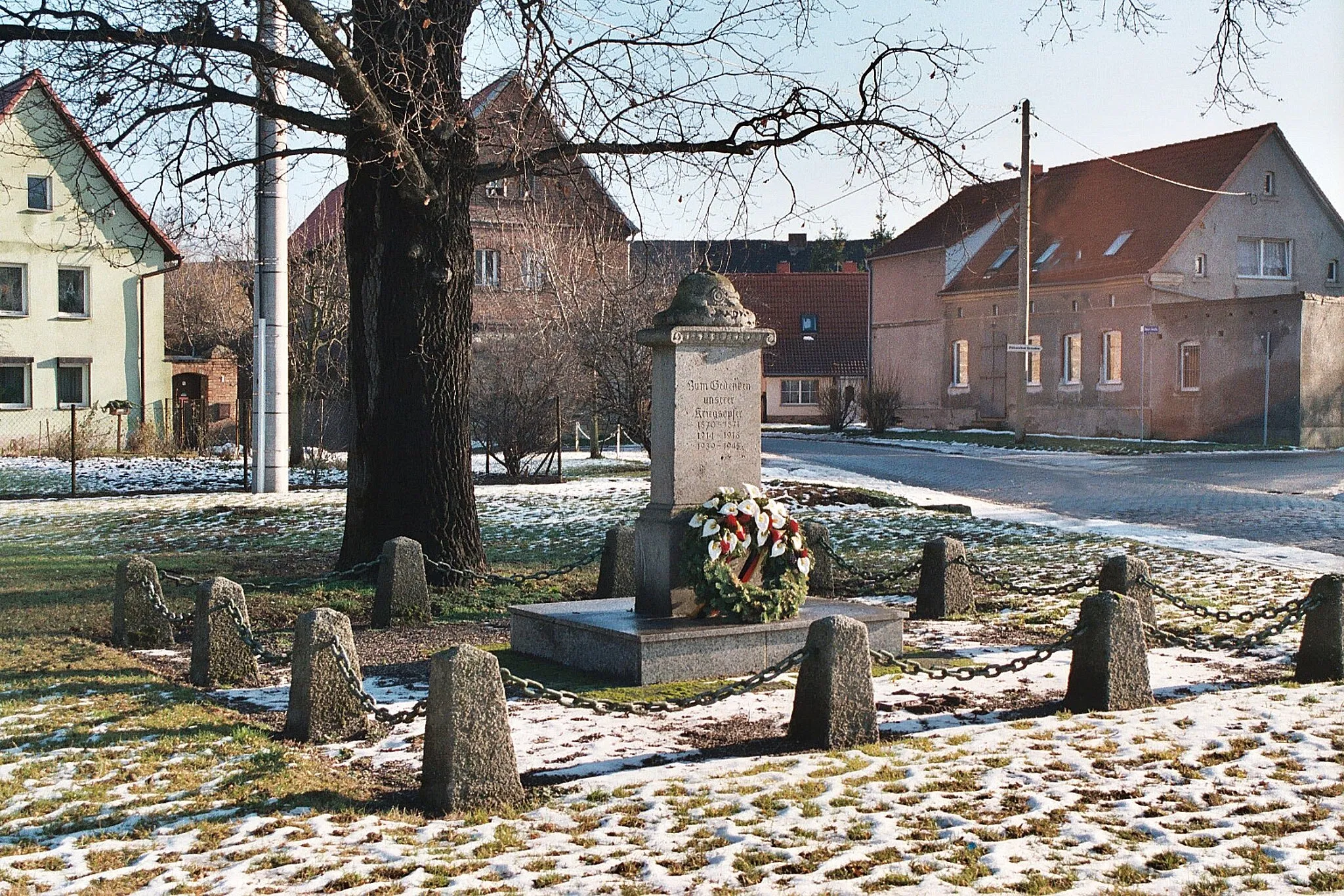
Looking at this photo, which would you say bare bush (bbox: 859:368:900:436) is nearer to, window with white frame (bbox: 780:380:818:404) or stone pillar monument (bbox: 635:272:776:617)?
window with white frame (bbox: 780:380:818:404)

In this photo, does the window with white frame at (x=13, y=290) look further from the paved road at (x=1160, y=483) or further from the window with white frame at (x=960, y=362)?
the window with white frame at (x=960, y=362)

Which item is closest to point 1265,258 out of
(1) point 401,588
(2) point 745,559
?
(1) point 401,588

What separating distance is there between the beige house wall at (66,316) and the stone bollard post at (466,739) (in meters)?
32.1

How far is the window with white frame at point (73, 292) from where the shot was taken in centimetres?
3881

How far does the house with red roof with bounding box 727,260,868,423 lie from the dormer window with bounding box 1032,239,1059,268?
16925 millimetres

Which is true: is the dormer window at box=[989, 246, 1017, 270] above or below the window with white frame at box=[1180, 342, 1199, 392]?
above

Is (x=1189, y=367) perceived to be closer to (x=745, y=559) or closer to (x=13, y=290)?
(x=13, y=290)

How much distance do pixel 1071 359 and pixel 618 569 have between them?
35.7 metres

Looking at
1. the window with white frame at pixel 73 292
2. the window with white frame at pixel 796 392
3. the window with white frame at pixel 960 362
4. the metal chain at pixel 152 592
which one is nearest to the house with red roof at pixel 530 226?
the metal chain at pixel 152 592

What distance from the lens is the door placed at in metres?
47.7

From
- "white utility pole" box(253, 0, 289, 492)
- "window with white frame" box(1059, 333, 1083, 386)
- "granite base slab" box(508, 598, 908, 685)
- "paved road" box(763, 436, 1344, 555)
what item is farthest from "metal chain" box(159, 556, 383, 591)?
"window with white frame" box(1059, 333, 1083, 386)

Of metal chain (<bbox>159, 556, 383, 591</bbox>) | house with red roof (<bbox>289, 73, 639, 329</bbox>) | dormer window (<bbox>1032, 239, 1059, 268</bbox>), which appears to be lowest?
metal chain (<bbox>159, 556, 383, 591</bbox>)

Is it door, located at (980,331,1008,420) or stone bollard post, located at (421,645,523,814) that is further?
door, located at (980,331,1008,420)

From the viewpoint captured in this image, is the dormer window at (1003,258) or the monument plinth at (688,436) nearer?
the monument plinth at (688,436)
